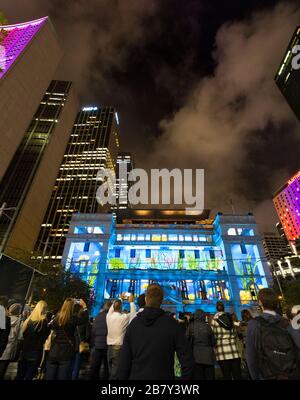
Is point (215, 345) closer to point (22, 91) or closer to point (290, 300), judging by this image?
point (290, 300)

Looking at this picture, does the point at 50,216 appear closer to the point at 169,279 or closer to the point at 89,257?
the point at 89,257

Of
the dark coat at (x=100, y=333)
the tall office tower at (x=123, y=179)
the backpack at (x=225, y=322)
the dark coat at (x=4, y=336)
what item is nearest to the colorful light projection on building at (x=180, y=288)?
the dark coat at (x=100, y=333)

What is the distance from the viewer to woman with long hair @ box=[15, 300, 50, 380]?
5.14m

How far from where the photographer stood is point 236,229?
46438 mm

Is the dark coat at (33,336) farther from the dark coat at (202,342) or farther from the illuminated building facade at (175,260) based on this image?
the illuminated building facade at (175,260)

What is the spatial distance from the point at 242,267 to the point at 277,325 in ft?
139

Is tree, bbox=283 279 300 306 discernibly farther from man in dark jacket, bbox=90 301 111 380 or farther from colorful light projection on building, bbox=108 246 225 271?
man in dark jacket, bbox=90 301 111 380

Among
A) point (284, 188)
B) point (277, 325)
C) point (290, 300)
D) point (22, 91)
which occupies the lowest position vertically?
point (277, 325)

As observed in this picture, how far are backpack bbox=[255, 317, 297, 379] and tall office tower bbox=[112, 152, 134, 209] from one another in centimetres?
15823

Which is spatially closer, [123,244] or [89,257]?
[89,257]
